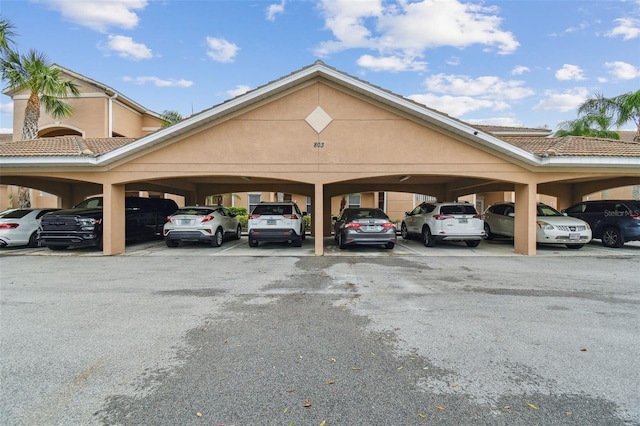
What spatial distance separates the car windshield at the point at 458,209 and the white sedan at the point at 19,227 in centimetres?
1463

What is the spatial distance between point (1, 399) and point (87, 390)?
0.63 meters

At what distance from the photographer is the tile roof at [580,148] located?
36.2 feet

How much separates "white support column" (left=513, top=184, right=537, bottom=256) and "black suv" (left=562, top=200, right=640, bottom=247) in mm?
3900

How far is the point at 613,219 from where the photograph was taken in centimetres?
1313

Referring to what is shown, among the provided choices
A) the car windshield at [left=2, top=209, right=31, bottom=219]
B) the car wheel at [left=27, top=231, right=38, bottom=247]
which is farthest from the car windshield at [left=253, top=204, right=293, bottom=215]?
the car windshield at [left=2, top=209, right=31, bottom=219]

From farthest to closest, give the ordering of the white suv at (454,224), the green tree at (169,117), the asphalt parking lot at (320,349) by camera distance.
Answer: the green tree at (169,117) → the white suv at (454,224) → the asphalt parking lot at (320,349)

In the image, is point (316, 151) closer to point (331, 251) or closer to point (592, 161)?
point (331, 251)

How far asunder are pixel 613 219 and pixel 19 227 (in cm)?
2115

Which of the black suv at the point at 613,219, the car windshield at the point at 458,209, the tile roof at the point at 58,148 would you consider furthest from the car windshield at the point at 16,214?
the black suv at the point at 613,219

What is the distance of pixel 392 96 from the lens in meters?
11.2

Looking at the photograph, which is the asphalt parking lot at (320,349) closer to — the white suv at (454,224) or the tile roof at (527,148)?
the white suv at (454,224)

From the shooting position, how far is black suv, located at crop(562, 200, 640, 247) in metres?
12.5

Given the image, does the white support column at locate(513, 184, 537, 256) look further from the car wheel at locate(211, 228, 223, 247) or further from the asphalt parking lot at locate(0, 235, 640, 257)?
the car wheel at locate(211, 228, 223, 247)

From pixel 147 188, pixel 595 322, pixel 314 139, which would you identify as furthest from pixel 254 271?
pixel 147 188
